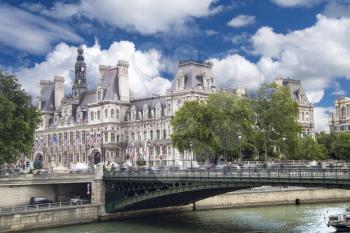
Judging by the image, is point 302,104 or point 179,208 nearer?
point 179,208

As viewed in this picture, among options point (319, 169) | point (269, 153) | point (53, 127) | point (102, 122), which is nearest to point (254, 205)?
point (269, 153)

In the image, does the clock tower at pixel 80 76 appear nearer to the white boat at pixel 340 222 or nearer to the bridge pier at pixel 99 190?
the bridge pier at pixel 99 190

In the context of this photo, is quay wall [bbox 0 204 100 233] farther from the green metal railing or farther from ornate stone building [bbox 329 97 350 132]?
ornate stone building [bbox 329 97 350 132]

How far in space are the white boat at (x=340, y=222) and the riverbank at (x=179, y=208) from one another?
22644 millimetres

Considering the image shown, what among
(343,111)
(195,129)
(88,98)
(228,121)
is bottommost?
(195,129)

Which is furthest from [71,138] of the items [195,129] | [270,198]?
[270,198]

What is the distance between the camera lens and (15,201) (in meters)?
63.8

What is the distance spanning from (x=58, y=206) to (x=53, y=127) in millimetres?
92937

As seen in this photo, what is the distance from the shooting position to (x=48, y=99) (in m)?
160

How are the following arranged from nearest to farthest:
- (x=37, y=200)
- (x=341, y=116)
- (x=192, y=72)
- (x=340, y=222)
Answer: (x=340, y=222) < (x=37, y=200) < (x=192, y=72) < (x=341, y=116)

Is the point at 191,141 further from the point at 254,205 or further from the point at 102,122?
the point at 102,122

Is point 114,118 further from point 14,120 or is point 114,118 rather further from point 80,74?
point 14,120

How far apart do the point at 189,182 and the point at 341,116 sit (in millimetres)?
126629

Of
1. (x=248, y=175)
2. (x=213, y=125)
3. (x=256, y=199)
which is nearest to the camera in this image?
(x=248, y=175)
